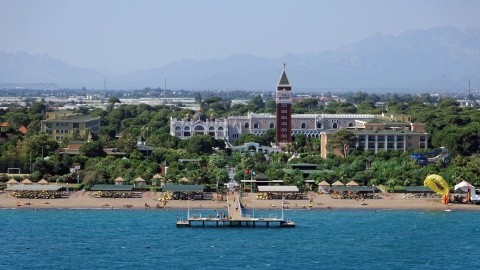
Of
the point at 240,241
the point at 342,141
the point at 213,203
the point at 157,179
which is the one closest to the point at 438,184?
the point at 213,203

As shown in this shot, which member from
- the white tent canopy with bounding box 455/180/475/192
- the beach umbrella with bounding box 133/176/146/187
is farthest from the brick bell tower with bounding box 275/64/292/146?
the white tent canopy with bounding box 455/180/475/192

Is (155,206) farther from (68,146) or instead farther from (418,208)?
(68,146)

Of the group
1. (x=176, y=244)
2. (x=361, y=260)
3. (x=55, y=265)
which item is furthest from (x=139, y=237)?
(x=361, y=260)

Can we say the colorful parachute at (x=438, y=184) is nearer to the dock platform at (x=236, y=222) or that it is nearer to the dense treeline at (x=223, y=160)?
the dense treeline at (x=223, y=160)

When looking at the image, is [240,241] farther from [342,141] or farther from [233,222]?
[342,141]

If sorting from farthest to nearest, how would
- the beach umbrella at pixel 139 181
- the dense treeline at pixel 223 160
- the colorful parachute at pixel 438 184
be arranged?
1. the dense treeline at pixel 223 160
2. the beach umbrella at pixel 139 181
3. the colorful parachute at pixel 438 184

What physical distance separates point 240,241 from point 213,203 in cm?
1098

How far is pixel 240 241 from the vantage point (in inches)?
1764

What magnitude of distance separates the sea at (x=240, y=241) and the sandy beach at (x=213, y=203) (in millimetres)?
1028

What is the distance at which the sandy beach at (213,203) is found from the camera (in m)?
54.2

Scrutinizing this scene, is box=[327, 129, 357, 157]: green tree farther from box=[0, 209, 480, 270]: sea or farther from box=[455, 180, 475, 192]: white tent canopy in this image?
box=[0, 209, 480, 270]: sea

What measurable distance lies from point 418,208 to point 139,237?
1684cm

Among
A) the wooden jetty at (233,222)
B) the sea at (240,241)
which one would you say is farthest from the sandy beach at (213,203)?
the wooden jetty at (233,222)

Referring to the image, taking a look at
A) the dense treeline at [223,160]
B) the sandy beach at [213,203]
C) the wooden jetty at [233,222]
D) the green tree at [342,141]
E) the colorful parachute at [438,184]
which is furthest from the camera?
the green tree at [342,141]
